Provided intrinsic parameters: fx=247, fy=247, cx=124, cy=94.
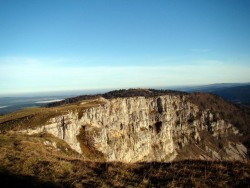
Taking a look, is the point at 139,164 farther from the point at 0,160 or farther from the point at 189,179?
the point at 0,160

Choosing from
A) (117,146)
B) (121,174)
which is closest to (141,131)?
(117,146)

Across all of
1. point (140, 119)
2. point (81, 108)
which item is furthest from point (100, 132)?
point (140, 119)

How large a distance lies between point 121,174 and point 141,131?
386ft

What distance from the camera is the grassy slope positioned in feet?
49.3

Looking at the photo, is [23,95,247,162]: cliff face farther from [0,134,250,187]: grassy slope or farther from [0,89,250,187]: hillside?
[0,134,250,187]: grassy slope

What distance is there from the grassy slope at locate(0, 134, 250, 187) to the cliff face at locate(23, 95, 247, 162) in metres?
32.9

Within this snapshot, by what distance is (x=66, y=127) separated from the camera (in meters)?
71.4

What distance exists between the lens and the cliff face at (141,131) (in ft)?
260

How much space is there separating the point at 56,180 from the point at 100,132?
250ft

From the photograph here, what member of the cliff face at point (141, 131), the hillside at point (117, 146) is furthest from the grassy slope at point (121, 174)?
the cliff face at point (141, 131)

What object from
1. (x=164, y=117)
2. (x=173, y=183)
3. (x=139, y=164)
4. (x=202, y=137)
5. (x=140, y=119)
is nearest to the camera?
(x=173, y=183)

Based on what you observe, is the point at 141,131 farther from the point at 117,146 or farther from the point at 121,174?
the point at 121,174

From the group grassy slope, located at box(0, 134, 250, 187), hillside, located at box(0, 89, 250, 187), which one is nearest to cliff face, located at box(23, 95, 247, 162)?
hillside, located at box(0, 89, 250, 187)

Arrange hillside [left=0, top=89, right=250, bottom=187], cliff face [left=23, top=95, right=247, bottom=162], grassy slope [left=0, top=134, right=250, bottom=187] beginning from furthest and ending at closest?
cliff face [left=23, top=95, right=247, bottom=162], hillside [left=0, top=89, right=250, bottom=187], grassy slope [left=0, top=134, right=250, bottom=187]
